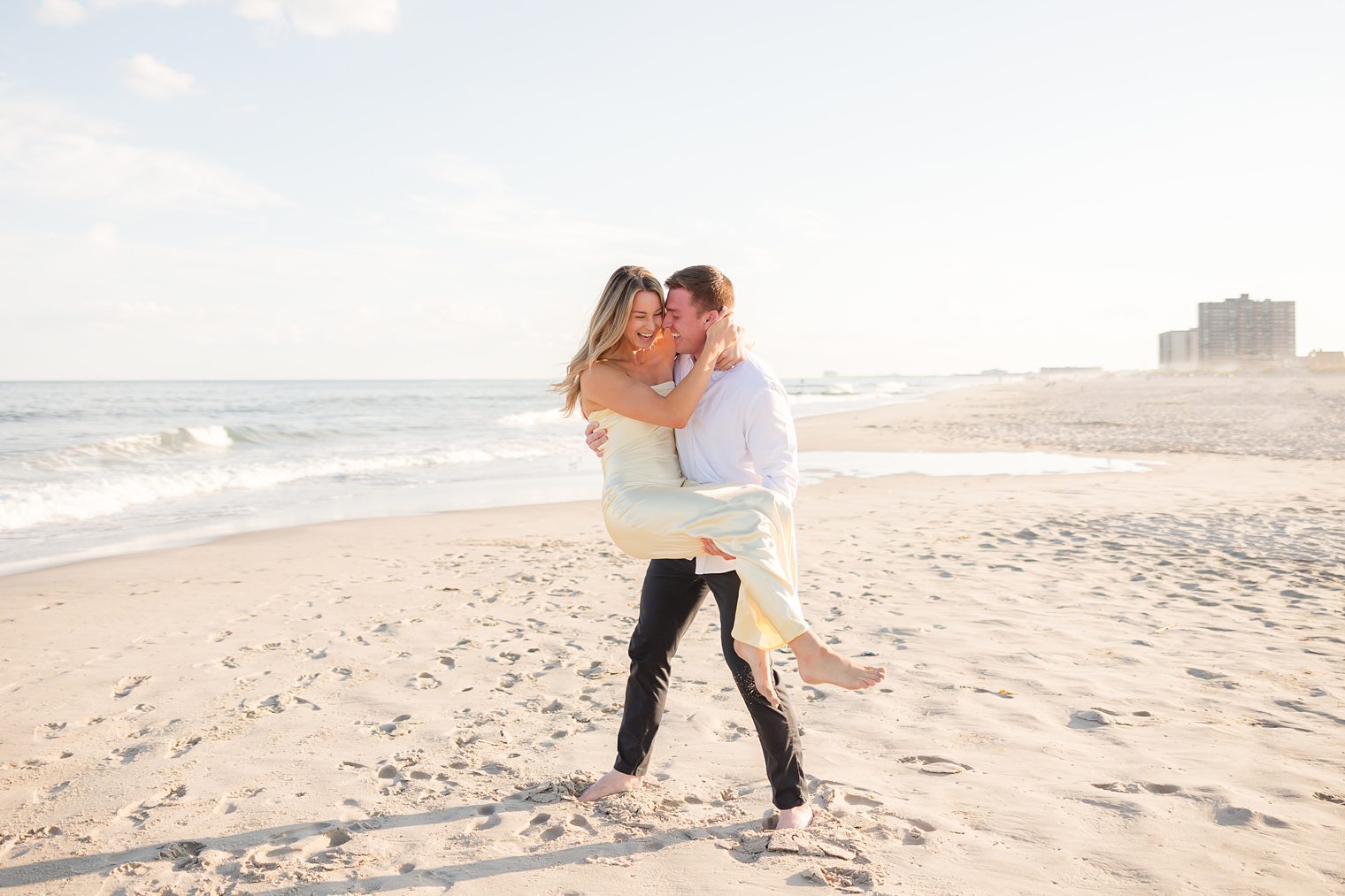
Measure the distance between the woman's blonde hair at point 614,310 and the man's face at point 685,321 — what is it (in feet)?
0.21

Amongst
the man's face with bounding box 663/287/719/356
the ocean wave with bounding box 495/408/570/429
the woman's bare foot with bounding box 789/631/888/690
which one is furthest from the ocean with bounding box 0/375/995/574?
the woman's bare foot with bounding box 789/631/888/690

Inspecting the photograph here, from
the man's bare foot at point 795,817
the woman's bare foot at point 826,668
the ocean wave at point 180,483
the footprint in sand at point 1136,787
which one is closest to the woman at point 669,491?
the woman's bare foot at point 826,668

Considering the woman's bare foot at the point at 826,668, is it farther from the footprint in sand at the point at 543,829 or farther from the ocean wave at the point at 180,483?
the ocean wave at the point at 180,483

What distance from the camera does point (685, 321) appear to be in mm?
3264

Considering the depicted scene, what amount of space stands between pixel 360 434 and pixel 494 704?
25623mm

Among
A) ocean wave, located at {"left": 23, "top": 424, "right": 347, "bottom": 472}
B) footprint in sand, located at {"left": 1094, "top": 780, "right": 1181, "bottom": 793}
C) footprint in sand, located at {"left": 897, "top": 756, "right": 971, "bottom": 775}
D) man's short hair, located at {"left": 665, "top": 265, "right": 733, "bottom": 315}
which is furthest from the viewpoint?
ocean wave, located at {"left": 23, "top": 424, "right": 347, "bottom": 472}

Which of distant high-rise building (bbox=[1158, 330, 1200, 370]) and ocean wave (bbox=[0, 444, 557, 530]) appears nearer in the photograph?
ocean wave (bbox=[0, 444, 557, 530])

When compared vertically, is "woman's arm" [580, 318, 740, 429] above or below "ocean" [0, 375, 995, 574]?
above

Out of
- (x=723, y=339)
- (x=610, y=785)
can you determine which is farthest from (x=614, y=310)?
(x=610, y=785)

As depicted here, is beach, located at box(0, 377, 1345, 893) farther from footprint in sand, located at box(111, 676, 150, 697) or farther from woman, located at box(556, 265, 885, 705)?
woman, located at box(556, 265, 885, 705)

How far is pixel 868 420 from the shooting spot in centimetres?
3102

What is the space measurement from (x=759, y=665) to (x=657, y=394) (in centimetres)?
109

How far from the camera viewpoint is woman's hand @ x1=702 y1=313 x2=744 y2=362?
3094 millimetres

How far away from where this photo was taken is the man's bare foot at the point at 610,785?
345 centimetres
